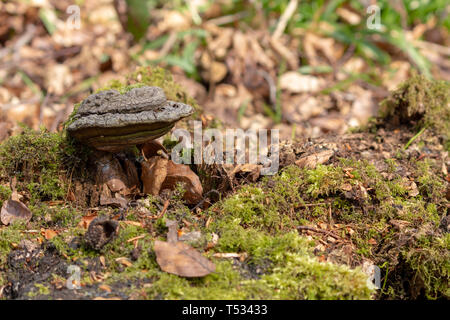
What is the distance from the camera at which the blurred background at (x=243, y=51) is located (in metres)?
5.73

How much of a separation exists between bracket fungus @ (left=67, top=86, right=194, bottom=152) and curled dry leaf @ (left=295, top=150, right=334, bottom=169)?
31.6 inches

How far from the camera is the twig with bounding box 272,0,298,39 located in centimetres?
612

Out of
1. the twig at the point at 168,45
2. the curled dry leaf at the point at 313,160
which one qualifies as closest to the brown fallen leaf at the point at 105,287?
the curled dry leaf at the point at 313,160

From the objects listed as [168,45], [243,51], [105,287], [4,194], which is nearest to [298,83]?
[243,51]

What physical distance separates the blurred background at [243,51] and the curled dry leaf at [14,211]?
3367mm

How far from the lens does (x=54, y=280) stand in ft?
6.32

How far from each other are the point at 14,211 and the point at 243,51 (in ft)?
13.8

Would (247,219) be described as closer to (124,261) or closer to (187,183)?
(187,183)

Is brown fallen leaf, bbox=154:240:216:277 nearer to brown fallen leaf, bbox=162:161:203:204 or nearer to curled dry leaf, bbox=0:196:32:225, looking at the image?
brown fallen leaf, bbox=162:161:203:204

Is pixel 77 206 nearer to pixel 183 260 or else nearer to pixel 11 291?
pixel 11 291

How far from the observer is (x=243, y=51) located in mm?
5895

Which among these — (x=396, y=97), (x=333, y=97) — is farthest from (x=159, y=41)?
(x=396, y=97)

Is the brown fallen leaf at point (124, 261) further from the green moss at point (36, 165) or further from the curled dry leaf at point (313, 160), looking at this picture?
the curled dry leaf at point (313, 160)
